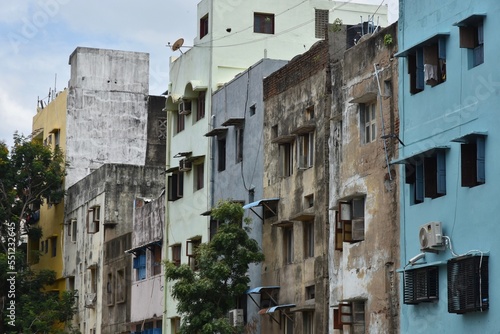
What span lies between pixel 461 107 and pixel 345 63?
244 inches

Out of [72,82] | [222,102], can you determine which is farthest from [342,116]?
[72,82]

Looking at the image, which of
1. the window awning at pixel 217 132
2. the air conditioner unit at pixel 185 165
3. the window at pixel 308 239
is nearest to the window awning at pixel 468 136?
the window at pixel 308 239

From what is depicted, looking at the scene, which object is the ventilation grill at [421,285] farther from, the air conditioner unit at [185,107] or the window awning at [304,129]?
the air conditioner unit at [185,107]

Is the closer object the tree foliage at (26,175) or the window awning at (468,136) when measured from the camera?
the window awning at (468,136)

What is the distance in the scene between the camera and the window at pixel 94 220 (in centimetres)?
5188

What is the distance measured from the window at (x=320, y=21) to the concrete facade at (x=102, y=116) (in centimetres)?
1664

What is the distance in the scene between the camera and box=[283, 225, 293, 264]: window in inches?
1364

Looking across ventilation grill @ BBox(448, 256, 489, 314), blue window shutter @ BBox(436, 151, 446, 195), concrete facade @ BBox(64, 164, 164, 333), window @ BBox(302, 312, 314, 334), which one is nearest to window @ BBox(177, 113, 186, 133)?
concrete facade @ BBox(64, 164, 164, 333)

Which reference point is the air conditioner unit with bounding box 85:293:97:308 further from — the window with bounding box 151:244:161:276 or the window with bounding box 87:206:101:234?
the window with bounding box 151:244:161:276

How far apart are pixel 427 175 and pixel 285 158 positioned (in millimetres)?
8883

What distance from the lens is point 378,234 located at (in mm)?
29000

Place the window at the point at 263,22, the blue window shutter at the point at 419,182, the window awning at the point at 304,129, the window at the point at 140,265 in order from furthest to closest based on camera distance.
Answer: the window at the point at 140,265, the window at the point at 263,22, the window awning at the point at 304,129, the blue window shutter at the point at 419,182

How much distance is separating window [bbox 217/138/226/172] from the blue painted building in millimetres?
12295

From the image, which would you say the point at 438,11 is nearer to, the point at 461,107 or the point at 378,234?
the point at 461,107
